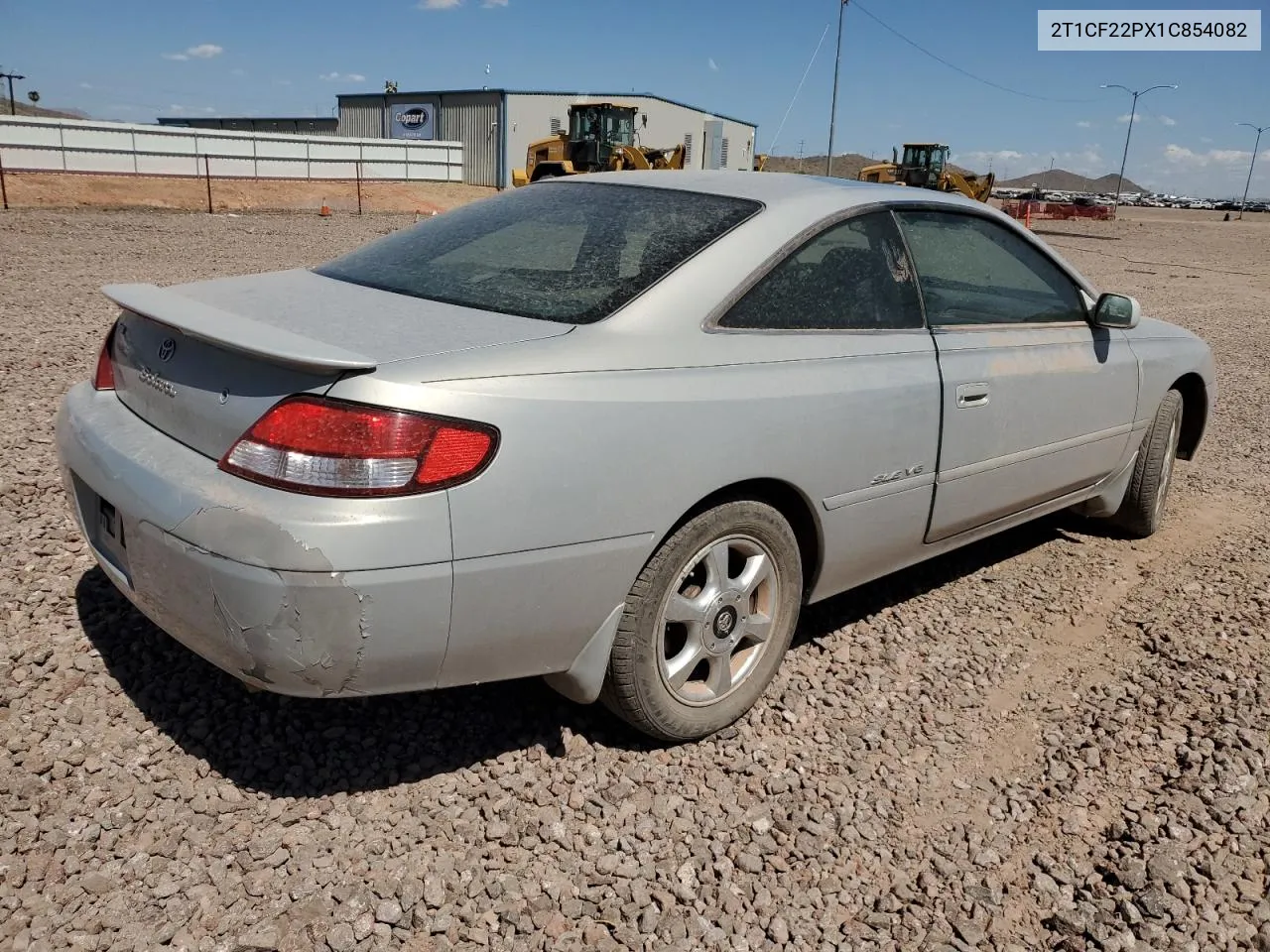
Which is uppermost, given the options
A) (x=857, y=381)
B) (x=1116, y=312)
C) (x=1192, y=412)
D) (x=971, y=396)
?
(x=1116, y=312)

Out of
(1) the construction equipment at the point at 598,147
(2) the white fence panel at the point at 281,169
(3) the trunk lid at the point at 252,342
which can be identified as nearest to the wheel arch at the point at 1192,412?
(3) the trunk lid at the point at 252,342

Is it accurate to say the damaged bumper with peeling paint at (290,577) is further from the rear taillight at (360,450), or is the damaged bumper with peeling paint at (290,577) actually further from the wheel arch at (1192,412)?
the wheel arch at (1192,412)

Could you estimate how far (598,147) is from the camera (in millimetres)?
28797

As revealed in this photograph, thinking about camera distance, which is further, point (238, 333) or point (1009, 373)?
point (1009, 373)

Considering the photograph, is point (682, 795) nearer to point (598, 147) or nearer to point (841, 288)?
point (841, 288)

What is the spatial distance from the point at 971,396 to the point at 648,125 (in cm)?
5427

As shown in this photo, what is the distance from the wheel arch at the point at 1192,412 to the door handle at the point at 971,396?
1.87 meters

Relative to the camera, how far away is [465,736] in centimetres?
292

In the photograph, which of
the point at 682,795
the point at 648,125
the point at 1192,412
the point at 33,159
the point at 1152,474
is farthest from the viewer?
the point at 648,125

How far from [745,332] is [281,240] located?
1662 cm

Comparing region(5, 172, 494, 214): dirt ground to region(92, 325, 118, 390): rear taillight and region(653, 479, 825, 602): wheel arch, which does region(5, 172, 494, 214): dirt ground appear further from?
region(653, 479, 825, 602): wheel arch

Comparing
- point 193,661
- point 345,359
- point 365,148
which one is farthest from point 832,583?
point 365,148

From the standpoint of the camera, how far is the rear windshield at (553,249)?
2.71 metres

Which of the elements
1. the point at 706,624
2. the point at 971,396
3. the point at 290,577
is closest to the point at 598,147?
the point at 971,396
